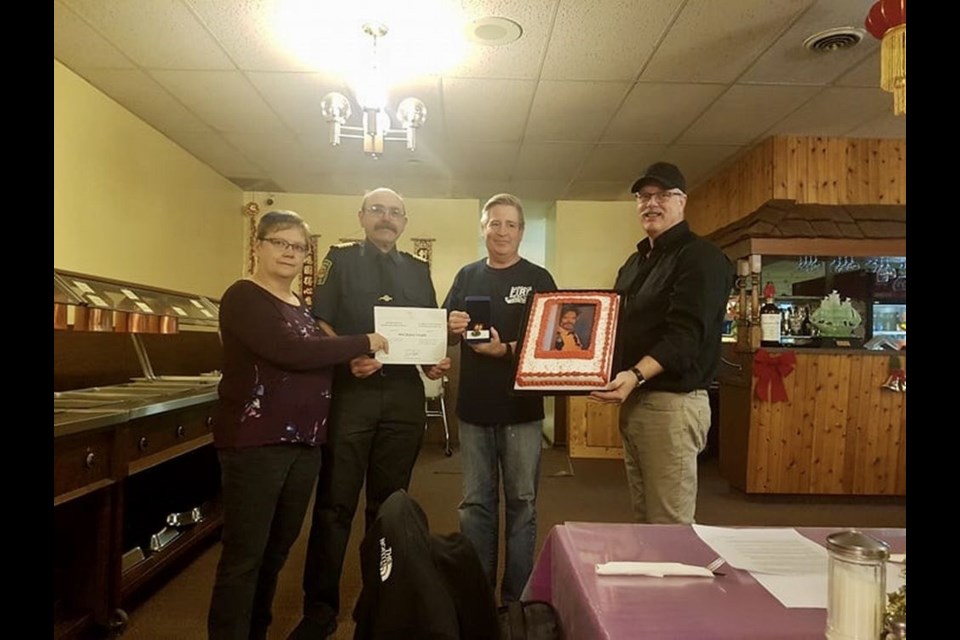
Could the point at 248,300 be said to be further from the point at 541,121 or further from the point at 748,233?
the point at 748,233

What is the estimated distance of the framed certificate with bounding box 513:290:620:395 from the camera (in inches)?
64.1

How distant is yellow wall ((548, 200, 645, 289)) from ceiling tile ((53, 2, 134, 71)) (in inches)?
159

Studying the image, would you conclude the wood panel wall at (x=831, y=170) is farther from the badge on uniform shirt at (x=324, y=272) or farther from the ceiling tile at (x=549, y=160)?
the badge on uniform shirt at (x=324, y=272)

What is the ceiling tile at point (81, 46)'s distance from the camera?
8.63 feet

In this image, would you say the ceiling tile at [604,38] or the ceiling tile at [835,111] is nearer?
the ceiling tile at [604,38]

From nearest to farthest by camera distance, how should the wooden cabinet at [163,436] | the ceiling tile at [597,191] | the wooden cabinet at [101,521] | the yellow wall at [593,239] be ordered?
the wooden cabinet at [101,521] → the wooden cabinet at [163,436] → the ceiling tile at [597,191] → the yellow wall at [593,239]

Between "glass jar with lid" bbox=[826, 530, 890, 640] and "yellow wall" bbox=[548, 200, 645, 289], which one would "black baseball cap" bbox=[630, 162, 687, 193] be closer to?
"glass jar with lid" bbox=[826, 530, 890, 640]

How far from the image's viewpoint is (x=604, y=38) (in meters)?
2.72

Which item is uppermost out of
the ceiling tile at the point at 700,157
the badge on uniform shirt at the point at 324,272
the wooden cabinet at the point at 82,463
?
the ceiling tile at the point at 700,157

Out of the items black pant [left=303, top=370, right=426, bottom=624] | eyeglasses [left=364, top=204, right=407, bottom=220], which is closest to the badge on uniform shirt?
eyeglasses [left=364, top=204, right=407, bottom=220]

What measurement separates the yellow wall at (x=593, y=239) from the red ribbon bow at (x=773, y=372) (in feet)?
7.11

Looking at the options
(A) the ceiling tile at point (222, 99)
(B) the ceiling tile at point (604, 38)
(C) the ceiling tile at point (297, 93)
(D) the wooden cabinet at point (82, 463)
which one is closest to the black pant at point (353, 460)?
(D) the wooden cabinet at point (82, 463)

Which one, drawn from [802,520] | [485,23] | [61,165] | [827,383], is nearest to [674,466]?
[485,23]

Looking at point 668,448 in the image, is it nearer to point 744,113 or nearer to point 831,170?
point 744,113
